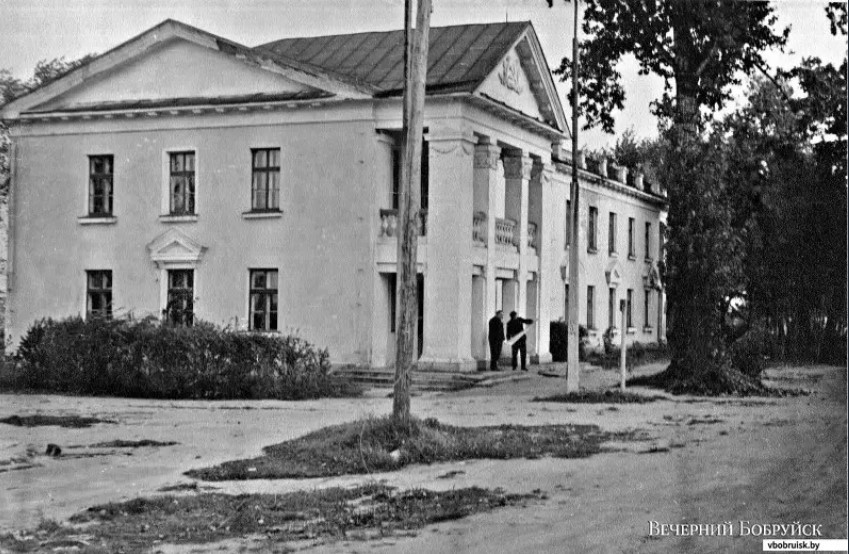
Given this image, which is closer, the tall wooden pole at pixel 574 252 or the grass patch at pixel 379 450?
the grass patch at pixel 379 450

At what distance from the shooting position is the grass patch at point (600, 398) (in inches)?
664

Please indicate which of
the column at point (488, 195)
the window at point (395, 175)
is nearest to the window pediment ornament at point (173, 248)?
the window at point (395, 175)

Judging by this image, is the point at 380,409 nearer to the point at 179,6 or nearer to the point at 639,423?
the point at 639,423

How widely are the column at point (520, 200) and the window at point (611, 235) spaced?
7.21 ft

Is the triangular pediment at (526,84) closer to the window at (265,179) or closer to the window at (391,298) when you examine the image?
the window at (391,298)

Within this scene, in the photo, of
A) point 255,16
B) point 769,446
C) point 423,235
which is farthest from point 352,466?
point 423,235

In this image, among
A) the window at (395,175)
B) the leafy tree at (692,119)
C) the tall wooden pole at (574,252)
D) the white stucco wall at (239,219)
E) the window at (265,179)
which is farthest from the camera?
the window at (395,175)

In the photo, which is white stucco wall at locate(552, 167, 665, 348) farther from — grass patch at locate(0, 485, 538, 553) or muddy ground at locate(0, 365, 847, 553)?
grass patch at locate(0, 485, 538, 553)

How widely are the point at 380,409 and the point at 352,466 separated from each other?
5.92 metres

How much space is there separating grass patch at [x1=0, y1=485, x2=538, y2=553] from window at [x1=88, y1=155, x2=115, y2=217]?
11.1 metres

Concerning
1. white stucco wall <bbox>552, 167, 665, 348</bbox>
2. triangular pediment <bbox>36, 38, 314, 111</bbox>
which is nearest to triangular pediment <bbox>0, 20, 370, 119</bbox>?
triangular pediment <bbox>36, 38, 314, 111</bbox>

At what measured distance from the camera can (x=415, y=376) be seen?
21.0m

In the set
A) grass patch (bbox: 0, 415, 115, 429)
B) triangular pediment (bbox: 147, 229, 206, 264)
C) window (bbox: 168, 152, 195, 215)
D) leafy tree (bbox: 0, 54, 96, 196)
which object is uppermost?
leafy tree (bbox: 0, 54, 96, 196)

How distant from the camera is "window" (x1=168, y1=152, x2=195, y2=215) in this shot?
2133cm
